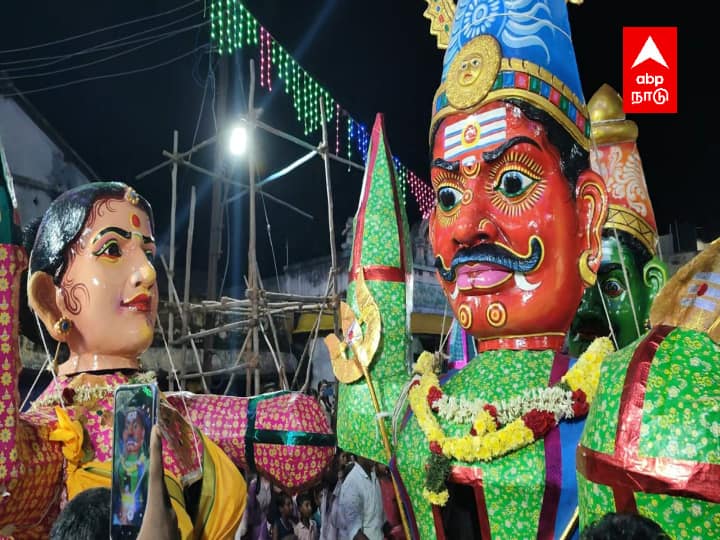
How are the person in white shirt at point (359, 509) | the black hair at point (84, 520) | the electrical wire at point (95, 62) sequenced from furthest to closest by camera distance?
the electrical wire at point (95, 62) < the person in white shirt at point (359, 509) < the black hair at point (84, 520)

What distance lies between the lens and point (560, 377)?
94.9 inches

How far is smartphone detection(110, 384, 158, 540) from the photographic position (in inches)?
67.9

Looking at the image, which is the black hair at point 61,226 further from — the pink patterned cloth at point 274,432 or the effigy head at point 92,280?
the pink patterned cloth at point 274,432

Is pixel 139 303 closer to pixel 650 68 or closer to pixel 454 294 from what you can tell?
pixel 454 294

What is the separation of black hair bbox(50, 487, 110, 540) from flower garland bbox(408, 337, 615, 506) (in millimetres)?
1088

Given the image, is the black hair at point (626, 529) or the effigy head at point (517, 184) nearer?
the black hair at point (626, 529)

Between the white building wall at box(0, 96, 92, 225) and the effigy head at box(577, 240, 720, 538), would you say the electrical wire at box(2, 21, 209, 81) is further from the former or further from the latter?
the effigy head at box(577, 240, 720, 538)

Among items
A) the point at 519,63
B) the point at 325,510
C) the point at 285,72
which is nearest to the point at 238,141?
the point at 285,72

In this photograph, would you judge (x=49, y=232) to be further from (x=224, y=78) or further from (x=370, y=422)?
(x=224, y=78)

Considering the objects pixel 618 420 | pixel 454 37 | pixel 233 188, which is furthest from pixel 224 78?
pixel 618 420

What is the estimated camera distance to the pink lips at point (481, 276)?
2539 mm

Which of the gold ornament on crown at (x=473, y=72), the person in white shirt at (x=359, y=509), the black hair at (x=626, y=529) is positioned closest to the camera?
the black hair at (x=626, y=529)

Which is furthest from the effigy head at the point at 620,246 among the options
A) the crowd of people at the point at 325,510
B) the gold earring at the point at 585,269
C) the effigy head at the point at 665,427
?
the crowd of people at the point at 325,510

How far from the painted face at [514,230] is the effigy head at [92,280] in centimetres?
131
